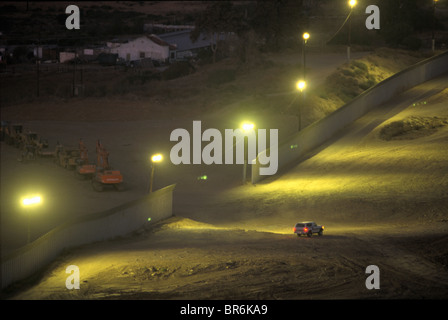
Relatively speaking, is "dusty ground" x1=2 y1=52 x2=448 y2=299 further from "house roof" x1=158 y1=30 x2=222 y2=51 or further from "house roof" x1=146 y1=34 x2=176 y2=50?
"house roof" x1=158 y1=30 x2=222 y2=51

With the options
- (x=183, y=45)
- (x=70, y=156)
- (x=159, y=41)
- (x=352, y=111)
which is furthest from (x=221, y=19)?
(x=70, y=156)

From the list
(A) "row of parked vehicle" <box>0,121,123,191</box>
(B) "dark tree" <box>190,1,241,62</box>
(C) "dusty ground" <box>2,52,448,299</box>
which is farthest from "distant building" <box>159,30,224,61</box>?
(A) "row of parked vehicle" <box>0,121,123,191</box>

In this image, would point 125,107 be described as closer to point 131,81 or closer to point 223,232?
point 131,81

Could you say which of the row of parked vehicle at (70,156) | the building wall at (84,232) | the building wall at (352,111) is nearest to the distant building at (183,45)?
the building wall at (352,111)

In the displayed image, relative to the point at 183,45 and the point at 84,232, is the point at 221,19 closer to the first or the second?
the point at 183,45

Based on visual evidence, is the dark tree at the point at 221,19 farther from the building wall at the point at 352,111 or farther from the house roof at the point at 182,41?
the building wall at the point at 352,111

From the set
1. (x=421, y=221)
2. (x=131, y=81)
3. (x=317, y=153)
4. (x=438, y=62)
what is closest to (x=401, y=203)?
(x=421, y=221)

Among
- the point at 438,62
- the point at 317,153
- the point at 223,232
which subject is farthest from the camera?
the point at 438,62
